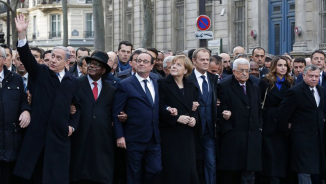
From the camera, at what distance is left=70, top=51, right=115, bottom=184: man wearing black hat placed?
827 cm

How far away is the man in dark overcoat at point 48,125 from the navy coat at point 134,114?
2.09ft

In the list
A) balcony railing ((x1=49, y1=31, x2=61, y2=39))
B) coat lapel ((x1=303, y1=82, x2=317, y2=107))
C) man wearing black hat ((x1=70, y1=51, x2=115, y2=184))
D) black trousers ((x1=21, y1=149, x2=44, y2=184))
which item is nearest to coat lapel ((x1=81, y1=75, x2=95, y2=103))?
man wearing black hat ((x1=70, y1=51, x2=115, y2=184))

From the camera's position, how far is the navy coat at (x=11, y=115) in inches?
312

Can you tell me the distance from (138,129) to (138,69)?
0.88 metres

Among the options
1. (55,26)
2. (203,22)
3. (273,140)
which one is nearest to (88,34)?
(55,26)

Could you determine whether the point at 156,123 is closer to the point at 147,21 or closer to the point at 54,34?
the point at 147,21

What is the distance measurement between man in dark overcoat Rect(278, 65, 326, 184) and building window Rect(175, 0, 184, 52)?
19603 mm

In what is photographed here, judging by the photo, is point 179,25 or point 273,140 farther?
point 179,25

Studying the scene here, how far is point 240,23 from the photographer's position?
2455cm

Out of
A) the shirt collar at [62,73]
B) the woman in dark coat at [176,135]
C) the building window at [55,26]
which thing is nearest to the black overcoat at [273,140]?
the woman in dark coat at [176,135]

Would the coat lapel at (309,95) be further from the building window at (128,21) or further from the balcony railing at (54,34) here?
the balcony railing at (54,34)

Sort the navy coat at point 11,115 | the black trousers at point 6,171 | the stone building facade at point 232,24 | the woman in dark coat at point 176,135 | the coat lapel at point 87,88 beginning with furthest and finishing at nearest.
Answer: the stone building facade at point 232,24, the woman in dark coat at point 176,135, the coat lapel at point 87,88, the black trousers at point 6,171, the navy coat at point 11,115

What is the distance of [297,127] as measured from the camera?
31.8 ft

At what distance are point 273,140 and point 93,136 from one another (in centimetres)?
326
